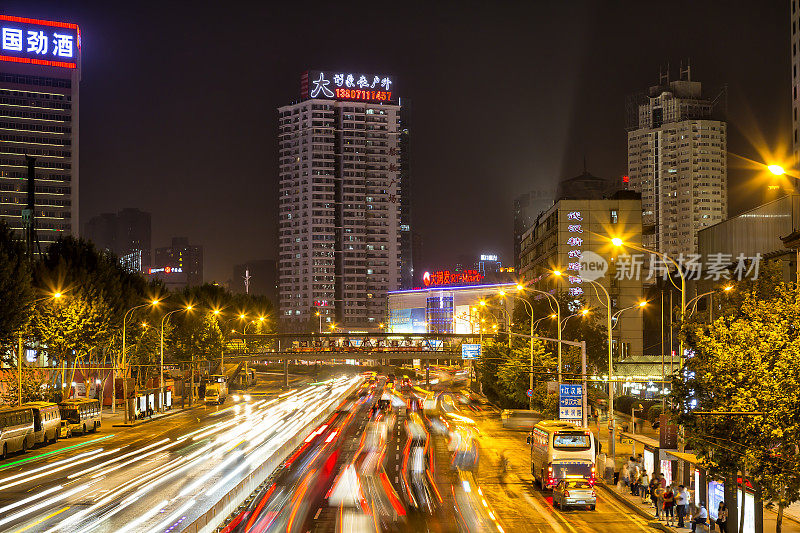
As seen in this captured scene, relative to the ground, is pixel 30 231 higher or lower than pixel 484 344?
higher

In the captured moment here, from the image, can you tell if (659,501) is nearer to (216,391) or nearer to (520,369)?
(520,369)

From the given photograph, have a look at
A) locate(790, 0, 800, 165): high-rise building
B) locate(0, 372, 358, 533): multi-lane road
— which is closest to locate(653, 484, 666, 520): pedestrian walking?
locate(0, 372, 358, 533): multi-lane road

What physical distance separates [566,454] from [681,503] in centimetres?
608

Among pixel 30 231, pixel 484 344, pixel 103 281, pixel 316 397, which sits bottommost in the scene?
pixel 316 397

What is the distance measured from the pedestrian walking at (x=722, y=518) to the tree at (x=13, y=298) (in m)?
50.9

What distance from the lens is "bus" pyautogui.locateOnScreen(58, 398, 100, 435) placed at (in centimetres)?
6819

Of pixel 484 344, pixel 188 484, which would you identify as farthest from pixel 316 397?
pixel 188 484

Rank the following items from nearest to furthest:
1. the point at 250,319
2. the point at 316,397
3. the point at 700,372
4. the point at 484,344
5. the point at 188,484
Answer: the point at 700,372 → the point at 188,484 → the point at 484,344 → the point at 316,397 → the point at 250,319

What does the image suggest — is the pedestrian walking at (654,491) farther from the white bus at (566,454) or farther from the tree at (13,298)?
the tree at (13,298)

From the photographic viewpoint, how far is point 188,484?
40.2 meters

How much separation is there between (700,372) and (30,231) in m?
95.1

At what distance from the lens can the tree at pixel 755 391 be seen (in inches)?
1000

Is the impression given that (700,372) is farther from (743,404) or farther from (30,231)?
(30,231)

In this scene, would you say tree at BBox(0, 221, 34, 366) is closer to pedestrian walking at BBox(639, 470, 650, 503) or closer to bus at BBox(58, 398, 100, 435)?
bus at BBox(58, 398, 100, 435)
